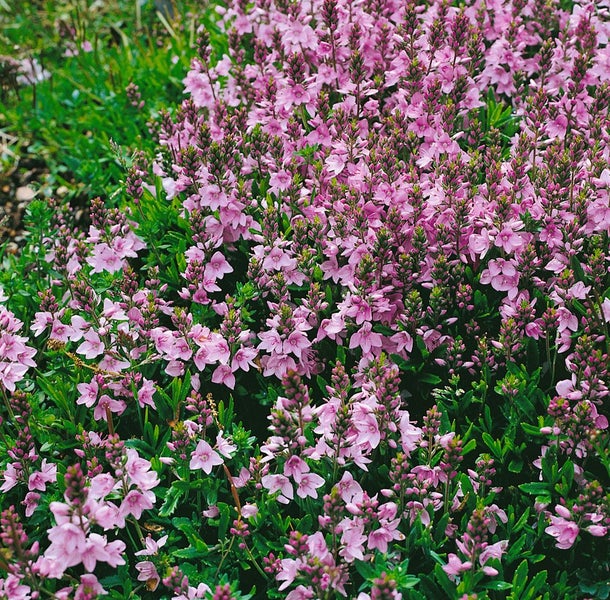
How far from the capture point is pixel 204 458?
2.82 m

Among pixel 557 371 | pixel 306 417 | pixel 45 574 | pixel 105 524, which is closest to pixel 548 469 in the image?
pixel 557 371

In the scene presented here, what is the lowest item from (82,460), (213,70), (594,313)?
(82,460)

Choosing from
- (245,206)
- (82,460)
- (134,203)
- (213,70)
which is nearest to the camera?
(82,460)

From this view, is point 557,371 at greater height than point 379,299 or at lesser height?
lesser

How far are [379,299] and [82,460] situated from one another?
4.37ft

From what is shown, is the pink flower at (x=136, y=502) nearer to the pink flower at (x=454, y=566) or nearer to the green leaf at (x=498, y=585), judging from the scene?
the pink flower at (x=454, y=566)

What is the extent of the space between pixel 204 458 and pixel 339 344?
0.75 meters

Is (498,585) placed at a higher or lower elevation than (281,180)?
lower

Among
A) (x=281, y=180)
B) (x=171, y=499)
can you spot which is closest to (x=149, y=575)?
(x=171, y=499)

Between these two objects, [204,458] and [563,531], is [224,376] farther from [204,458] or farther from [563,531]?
[563,531]

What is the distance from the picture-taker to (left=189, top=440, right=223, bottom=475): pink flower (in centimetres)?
280

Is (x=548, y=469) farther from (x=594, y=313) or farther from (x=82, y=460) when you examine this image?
(x=82, y=460)

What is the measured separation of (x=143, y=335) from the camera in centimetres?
313

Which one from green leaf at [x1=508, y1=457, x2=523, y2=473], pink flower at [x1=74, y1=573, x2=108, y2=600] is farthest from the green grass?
green leaf at [x1=508, y1=457, x2=523, y2=473]
